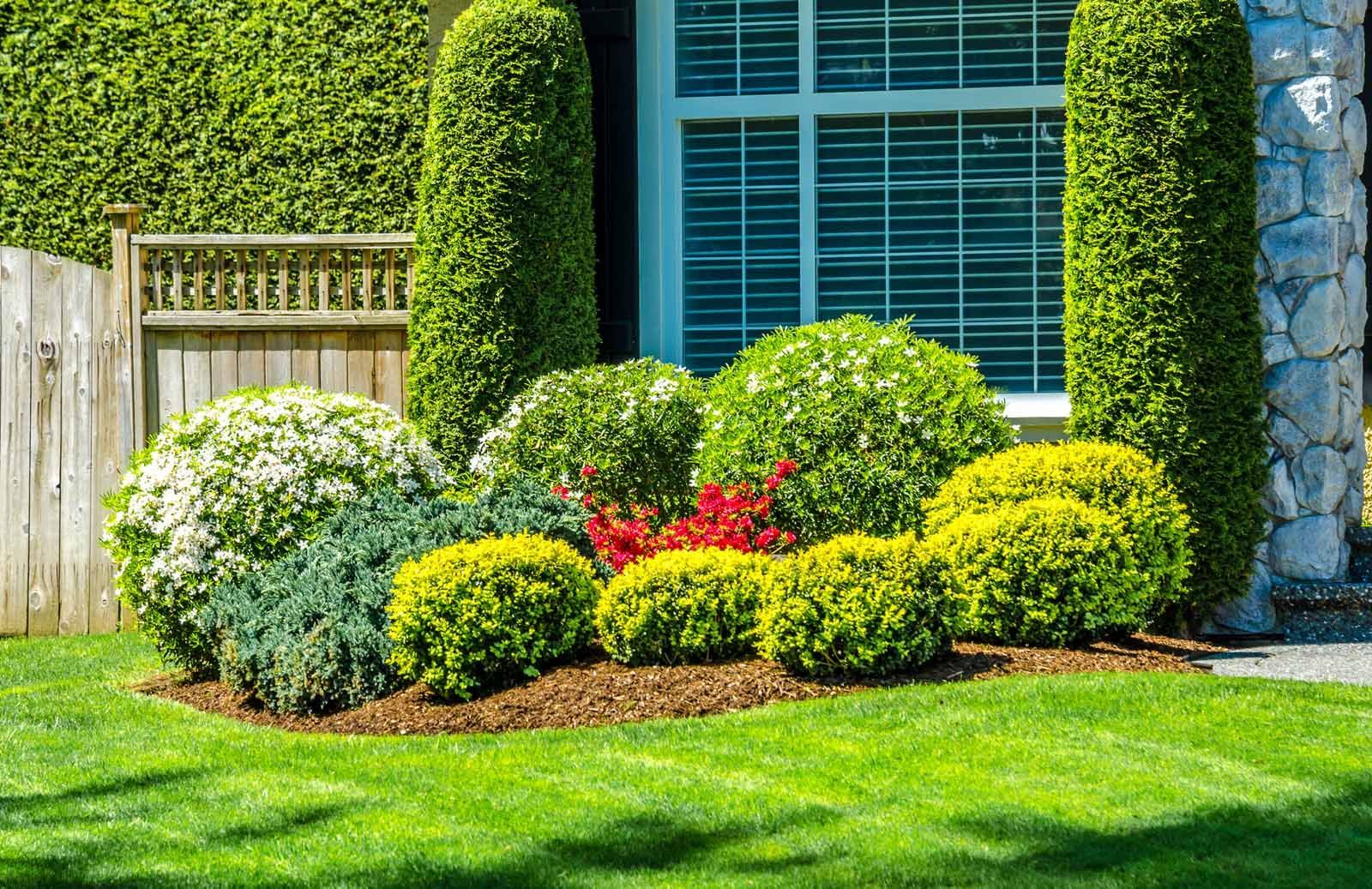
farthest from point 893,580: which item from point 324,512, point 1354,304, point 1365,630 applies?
point 1354,304

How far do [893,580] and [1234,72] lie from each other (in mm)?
3720

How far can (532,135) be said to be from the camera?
8453 millimetres

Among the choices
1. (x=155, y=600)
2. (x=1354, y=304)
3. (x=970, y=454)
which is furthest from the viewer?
(x=1354, y=304)

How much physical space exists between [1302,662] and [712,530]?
296cm

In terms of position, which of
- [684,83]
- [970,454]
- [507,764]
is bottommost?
[507,764]

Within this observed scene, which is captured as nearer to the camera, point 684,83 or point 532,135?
point 532,135

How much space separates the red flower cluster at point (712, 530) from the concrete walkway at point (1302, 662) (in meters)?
2.25

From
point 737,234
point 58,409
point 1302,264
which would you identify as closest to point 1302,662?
point 1302,264

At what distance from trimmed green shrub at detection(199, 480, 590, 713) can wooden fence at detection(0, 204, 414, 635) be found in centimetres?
199

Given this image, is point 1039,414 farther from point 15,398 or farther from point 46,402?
point 15,398

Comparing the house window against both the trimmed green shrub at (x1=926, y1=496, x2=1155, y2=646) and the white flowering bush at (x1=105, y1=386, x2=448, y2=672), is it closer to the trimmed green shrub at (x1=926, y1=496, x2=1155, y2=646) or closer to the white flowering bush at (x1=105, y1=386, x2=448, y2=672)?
the trimmed green shrub at (x1=926, y1=496, x2=1155, y2=646)

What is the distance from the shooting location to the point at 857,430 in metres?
7.52

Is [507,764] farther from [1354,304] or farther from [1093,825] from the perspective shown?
[1354,304]

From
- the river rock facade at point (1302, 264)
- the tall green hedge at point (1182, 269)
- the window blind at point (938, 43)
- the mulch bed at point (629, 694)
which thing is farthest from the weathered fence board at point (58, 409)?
the river rock facade at point (1302, 264)
